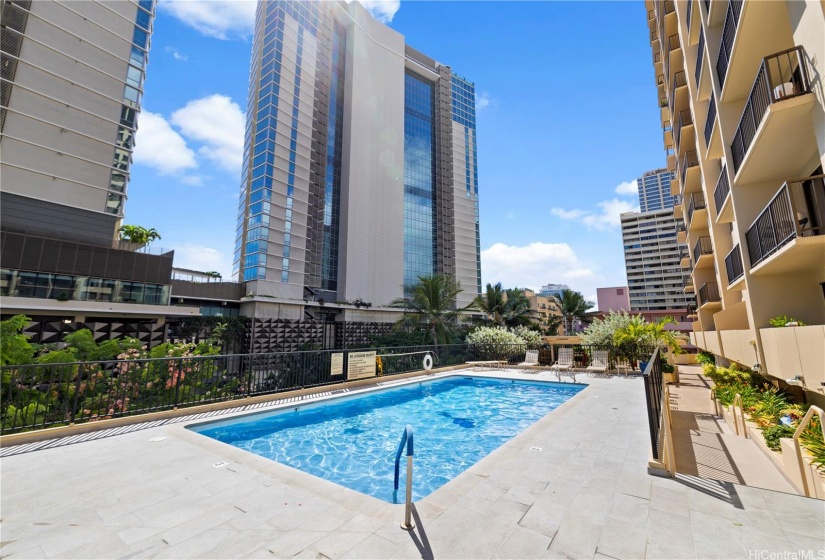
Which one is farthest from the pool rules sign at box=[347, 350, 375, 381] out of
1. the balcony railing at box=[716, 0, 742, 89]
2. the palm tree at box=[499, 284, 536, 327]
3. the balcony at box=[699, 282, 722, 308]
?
the palm tree at box=[499, 284, 536, 327]

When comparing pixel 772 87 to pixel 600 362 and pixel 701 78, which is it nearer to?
pixel 701 78

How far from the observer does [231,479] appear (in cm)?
435

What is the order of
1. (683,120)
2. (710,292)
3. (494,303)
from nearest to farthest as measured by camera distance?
(710,292) < (683,120) < (494,303)

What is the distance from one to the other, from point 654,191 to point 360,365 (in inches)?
6755

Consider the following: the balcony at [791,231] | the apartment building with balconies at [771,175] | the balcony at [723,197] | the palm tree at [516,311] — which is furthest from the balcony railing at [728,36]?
the palm tree at [516,311]

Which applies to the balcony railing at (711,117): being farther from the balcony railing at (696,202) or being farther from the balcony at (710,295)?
the balcony at (710,295)

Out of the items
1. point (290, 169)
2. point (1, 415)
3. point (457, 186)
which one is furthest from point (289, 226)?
point (1, 415)

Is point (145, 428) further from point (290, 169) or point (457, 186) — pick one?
point (457, 186)

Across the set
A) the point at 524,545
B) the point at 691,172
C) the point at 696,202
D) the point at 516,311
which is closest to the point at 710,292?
the point at 696,202

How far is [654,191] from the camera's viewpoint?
141 metres

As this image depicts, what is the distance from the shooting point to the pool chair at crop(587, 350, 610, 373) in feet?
52.2

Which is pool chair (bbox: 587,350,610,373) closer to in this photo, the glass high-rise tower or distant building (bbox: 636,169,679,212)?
the glass high-rise tower

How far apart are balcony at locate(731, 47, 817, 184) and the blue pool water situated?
8597 mm

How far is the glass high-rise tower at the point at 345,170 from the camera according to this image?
3762 centimetres
